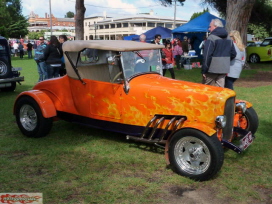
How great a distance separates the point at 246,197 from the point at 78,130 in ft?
11.3

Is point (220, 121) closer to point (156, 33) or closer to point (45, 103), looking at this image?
point (45, 103)

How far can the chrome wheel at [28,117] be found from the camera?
5.45 m

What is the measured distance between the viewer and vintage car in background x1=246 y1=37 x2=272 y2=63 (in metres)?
20.0

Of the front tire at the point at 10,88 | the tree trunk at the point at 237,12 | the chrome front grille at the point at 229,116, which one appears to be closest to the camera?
the chrome front grille at the point at 229,116

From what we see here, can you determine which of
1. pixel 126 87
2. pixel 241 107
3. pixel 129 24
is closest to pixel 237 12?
pixel 241 107

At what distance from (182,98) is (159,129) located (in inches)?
22.6

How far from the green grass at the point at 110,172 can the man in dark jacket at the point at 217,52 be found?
1405 mm

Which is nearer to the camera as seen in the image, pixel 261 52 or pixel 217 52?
pixel 217 52

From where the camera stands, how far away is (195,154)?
3.82 meters

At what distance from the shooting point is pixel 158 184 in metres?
3.68

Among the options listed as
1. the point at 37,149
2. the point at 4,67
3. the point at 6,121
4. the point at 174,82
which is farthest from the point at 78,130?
the point at 4,67

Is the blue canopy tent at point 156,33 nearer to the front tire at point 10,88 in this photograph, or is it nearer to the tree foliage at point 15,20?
the front tire at point 10,88

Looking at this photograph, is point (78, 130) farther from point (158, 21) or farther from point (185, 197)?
point (158, 21)

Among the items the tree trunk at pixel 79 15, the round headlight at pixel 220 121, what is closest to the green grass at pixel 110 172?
the round headlight at pixel 220 121
